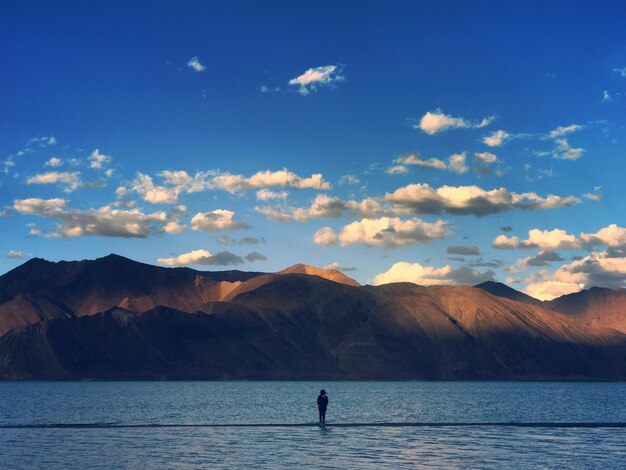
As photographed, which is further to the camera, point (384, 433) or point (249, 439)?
point (384, 433)

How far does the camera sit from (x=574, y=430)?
209 ft

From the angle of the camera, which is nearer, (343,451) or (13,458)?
(13,458)

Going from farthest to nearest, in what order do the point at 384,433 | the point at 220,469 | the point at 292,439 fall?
the point at 384,433 < the point at 292,439 < the point at 220,469

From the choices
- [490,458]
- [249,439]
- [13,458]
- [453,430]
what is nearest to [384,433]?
[453,430]

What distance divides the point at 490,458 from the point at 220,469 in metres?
15.7

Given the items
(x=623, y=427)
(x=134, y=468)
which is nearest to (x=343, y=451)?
(x=134, y=468)

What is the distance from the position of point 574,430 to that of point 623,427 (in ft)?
19.7

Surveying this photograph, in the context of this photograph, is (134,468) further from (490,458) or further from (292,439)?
(490,458)

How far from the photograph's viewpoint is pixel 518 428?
214 feet

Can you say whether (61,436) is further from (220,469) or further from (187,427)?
(220,469)

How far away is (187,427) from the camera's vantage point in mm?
66688

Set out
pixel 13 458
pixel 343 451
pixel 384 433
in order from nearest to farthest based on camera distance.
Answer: pixel 13 458
pixel 343 451
pixel 384 433

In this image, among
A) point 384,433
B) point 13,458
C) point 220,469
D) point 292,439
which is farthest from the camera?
point 384,433

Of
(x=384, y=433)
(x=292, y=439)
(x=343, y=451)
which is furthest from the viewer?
(x=384, y=433)
